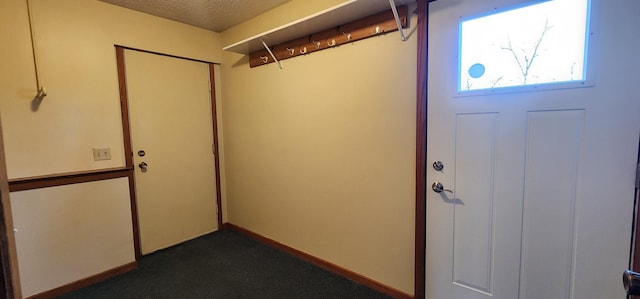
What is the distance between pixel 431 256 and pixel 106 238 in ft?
8.84

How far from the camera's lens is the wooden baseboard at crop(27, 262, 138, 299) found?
208 centimetres

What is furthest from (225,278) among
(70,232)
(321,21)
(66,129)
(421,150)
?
(321,21)

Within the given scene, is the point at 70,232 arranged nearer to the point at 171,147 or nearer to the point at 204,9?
the point at 171,147

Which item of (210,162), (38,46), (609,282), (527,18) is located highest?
(38,46)

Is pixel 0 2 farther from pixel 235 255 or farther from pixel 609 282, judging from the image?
pixel 609 282

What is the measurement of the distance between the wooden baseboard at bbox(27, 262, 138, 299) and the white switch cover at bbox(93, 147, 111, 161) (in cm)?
→ 100

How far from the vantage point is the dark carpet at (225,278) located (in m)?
2.11

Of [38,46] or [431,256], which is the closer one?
[431,256]

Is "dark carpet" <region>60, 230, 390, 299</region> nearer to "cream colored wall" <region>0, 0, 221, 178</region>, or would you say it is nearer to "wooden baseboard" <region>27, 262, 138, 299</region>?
"wooden baseboard" <region>27, 262, 138, 299</region>

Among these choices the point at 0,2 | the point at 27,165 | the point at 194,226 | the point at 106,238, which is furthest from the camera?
the point at 194,226

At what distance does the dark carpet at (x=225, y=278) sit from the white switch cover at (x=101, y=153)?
1061 mm

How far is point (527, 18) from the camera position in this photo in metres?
1.38

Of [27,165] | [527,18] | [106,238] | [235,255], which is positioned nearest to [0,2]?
[27,165]

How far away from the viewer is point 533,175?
4.64 feet
